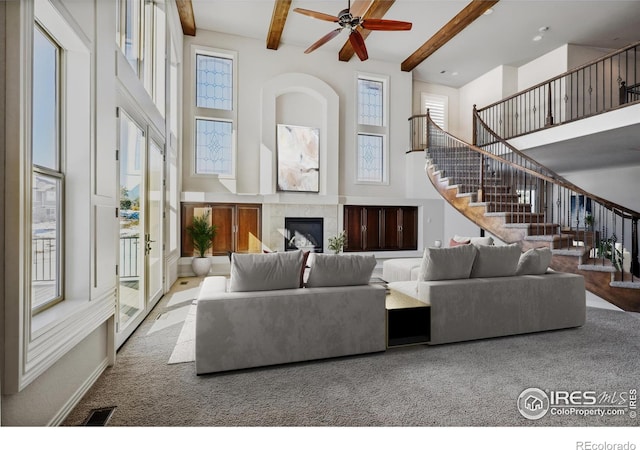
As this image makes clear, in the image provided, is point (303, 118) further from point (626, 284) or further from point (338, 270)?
point (626, 284)

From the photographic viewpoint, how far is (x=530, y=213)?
5543 mm

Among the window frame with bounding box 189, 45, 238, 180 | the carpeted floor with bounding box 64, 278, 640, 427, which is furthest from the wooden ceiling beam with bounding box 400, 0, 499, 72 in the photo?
the carpeted floor with bounding box 64, 278, 640, 427

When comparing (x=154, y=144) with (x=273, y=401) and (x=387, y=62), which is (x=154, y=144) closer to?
(x=273, y=401)

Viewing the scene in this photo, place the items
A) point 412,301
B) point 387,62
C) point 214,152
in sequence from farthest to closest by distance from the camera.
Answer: point 387,62 → point 214,152 → point 412,301

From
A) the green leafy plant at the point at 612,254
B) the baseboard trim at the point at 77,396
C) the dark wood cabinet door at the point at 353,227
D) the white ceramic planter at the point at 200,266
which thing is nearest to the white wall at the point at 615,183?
the green leafy plant at the point at 612,254

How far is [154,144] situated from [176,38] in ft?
→ 10.5

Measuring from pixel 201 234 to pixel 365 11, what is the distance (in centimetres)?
493

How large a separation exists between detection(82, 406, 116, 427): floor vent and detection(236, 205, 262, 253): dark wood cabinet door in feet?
17.1

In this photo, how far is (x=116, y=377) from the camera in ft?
7.78

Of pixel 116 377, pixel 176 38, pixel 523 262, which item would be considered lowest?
pixel 116 377

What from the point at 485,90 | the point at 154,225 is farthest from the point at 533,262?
the point at 485,90
